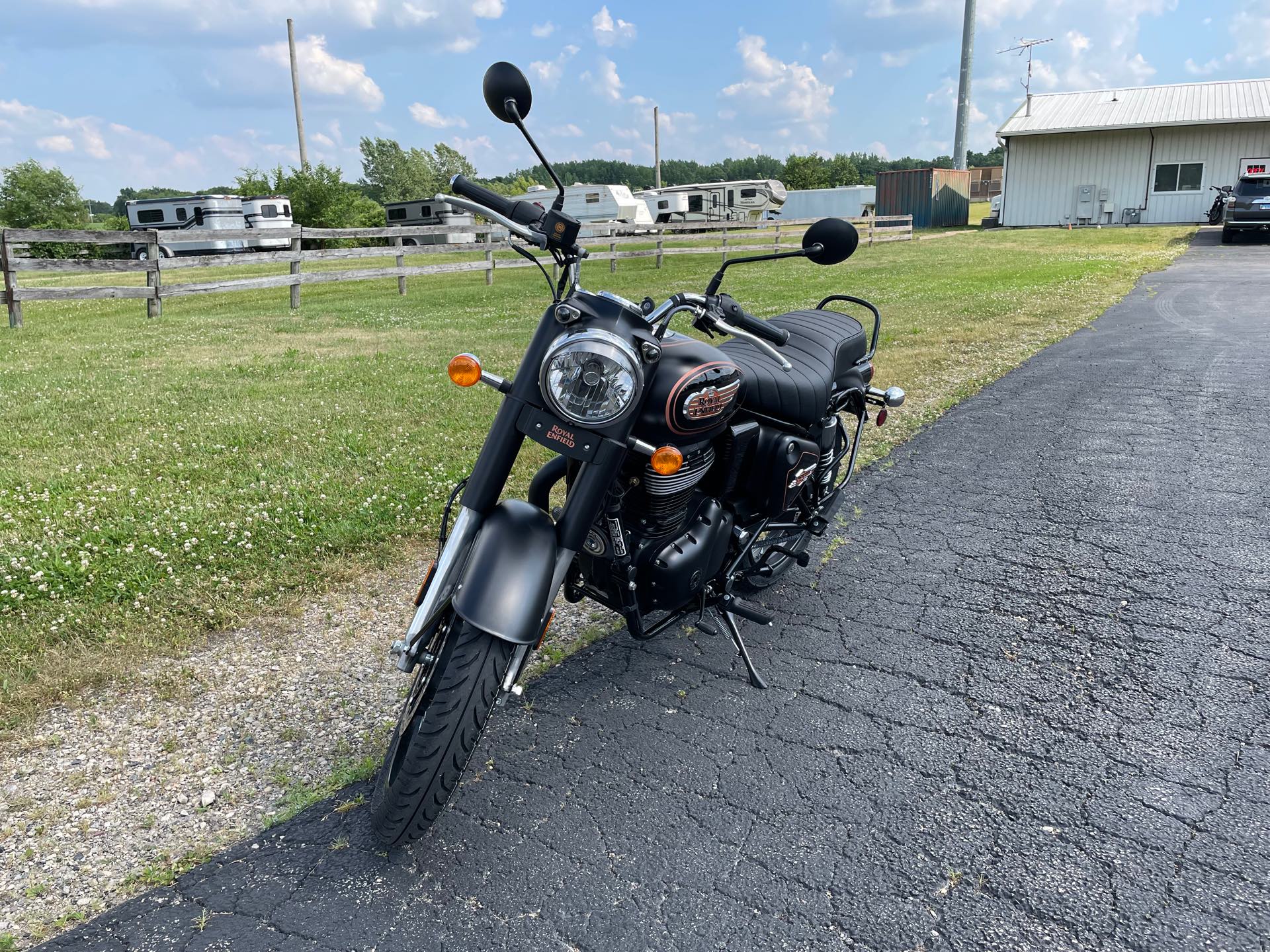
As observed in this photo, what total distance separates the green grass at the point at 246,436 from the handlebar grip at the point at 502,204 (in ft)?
7.05

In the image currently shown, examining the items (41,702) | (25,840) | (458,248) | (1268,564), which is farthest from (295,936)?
(458,248)

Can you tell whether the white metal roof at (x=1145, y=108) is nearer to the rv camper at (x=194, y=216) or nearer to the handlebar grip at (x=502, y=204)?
the rv camper at (x=194, y=216)

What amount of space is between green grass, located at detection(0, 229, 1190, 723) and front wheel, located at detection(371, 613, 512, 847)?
165cm

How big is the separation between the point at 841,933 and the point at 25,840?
7.39ft

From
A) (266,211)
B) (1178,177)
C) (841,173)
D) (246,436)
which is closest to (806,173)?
(841,173)

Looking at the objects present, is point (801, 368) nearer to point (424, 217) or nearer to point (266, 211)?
point (266, 211)

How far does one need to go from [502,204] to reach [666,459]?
0.89 metres

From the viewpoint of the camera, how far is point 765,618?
124 inches

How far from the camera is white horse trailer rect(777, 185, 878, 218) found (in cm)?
4462

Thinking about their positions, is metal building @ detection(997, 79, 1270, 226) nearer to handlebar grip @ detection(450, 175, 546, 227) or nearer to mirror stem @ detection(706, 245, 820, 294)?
mirror stem @ detection(706, 245, 820, 294)

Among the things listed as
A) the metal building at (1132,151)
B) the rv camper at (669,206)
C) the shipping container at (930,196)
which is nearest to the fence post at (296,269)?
the rv camper at (669,206)

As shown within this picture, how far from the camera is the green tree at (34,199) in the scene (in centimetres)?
4062

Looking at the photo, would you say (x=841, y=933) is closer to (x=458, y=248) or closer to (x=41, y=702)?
(x=41, y=702)

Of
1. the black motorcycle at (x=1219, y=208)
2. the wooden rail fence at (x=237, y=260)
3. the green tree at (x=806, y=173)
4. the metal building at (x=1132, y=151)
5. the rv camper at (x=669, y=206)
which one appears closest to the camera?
the wooden rail fence at (x=237, y=260)
